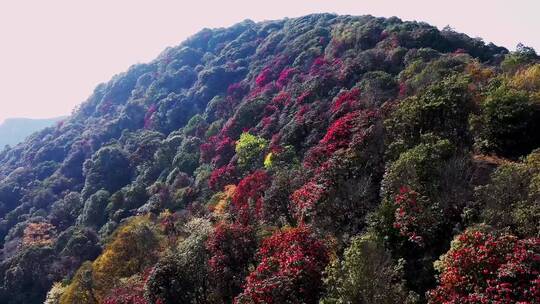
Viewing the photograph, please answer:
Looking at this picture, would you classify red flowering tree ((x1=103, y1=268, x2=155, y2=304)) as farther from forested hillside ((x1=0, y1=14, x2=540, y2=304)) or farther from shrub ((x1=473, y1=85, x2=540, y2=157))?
shrub ((x1=473, y1=85, x2=540, y2=157))

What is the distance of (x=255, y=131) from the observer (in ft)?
225

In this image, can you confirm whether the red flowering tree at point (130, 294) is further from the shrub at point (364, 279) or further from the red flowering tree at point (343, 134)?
the red flowering tree at point (343, 134)

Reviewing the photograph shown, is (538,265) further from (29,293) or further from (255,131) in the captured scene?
(29,293)

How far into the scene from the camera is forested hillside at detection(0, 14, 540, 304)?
2153 centimetres

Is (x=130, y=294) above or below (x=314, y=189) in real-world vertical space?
below

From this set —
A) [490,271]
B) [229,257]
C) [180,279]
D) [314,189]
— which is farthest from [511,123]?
[180,279]

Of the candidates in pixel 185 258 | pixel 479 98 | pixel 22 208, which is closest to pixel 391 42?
pixel 479 98

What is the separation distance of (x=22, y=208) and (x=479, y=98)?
86.8m

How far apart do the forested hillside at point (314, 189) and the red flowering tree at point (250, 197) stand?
11.7 inches

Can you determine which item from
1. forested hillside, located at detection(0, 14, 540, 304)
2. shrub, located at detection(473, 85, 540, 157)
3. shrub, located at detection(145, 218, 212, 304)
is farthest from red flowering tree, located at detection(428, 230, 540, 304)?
shrub, located at detection(145, 218, 212, 304)

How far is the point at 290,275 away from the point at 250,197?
22166 millimetres

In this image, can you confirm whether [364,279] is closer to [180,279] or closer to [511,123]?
[180,279]

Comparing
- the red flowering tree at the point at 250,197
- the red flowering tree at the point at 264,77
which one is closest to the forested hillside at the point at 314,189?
the red flowering tree at the point at 250,197

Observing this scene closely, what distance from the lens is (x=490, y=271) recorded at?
57.4 ft
